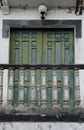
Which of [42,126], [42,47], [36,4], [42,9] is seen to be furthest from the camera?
[42,47]

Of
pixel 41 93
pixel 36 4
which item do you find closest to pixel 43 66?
pixel 41 93

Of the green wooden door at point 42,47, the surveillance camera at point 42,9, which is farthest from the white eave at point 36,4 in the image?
the green wooden door at point 42,47

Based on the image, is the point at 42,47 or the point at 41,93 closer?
the point at 41,93

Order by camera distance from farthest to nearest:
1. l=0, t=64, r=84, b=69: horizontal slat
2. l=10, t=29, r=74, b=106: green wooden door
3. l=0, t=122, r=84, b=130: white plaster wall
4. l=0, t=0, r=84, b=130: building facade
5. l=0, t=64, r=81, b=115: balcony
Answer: l=10, t=29, r=74, b=106: green wooden door
l=0, t=0, r=84, b=130: building facade
l=0, t=64, r=84, b=69: horizontal slat
l=0, t=64, r=81, b=115: balcony
l=0, t=122, r=84, b=130: white plaster wall

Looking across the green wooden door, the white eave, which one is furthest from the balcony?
the white eave

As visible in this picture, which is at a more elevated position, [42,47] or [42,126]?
[42,47]

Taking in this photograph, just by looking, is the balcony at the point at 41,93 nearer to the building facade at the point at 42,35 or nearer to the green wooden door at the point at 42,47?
the building facade at the point at 42,35

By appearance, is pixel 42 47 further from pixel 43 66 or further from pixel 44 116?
pixel 44 116

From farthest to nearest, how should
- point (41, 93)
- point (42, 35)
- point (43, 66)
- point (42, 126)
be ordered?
1. point (42, 35)
2. point (43, 66)
3. point (41, 93)
4. point (42, 126)

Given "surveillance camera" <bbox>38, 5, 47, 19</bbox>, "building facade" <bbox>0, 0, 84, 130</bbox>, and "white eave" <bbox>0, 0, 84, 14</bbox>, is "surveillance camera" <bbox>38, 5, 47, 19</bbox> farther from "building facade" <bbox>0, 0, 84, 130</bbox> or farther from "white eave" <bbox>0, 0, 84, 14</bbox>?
"white eave" <bbox>0, 0, 84, 14</bbox>

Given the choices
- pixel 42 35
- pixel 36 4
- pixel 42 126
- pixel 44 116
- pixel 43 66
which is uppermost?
pixel 36 4

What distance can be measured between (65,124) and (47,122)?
354 millimetres

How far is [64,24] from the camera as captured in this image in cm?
1076

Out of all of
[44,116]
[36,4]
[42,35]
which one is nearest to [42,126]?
[44,116]
